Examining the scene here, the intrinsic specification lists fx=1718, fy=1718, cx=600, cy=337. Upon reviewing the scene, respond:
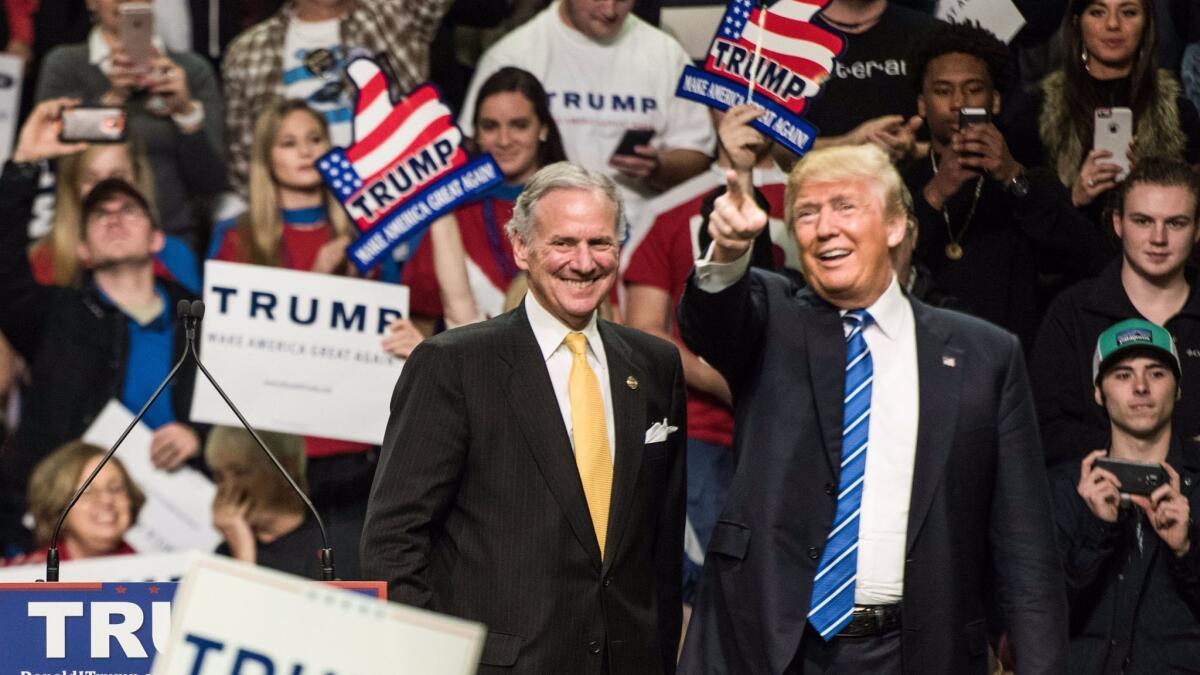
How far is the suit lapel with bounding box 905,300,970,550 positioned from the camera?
302 cm

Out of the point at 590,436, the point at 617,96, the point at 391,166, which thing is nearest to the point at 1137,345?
the point at 617,96

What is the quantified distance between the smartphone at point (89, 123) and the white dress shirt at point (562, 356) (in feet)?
8.53

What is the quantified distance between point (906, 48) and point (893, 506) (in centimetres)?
214

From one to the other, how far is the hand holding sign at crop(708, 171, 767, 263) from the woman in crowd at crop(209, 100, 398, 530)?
8.08 ft

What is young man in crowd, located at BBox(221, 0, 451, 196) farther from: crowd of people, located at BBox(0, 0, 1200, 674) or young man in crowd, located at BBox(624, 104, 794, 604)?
young man in crowd, located at BBox(624, 104, 794, 604)

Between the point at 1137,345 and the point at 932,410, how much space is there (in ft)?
4.89

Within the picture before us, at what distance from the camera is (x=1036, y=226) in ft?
15.4

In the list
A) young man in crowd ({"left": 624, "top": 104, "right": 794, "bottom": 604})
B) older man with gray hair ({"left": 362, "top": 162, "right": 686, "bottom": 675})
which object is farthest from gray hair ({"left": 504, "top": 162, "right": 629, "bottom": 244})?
young man in crowd ({"left": 624, "top": 104, "right": 794, "bottom": 604})

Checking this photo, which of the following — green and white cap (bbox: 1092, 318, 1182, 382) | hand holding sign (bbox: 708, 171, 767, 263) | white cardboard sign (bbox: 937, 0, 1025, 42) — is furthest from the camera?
white cardboard sign (bbox: 937, 0, 1025, 42)

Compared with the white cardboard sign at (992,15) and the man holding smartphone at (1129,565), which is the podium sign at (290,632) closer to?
the man holding smartphone at (1129,565)

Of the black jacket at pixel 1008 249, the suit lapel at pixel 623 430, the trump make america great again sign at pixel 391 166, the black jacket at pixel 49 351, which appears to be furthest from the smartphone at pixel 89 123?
the suit lapel at pixel 623 430

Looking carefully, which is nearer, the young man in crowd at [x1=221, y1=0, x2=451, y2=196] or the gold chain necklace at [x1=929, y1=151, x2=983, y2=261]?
the gold chain necklace at [x1=929, y1=151, x2=983, y2=261]

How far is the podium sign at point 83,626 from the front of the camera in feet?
8.86

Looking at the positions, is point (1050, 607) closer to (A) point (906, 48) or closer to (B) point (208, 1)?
(A) point (906, 48)
